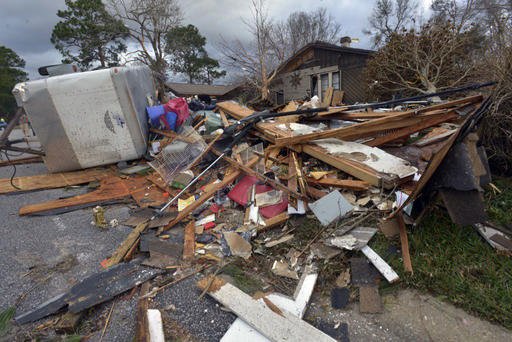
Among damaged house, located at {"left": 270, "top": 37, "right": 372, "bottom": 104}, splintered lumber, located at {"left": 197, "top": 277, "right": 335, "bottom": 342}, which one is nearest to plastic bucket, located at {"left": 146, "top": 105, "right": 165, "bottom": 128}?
splintered lumber, located at {"left": 197, "top": 277, "right": 335, "bottom": 342}

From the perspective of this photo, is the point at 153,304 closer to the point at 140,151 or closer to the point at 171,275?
the point at 171,275

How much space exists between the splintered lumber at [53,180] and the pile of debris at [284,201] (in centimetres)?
5

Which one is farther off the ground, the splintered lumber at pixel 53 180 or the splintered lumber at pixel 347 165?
the splintered lumber at pixel 347 165

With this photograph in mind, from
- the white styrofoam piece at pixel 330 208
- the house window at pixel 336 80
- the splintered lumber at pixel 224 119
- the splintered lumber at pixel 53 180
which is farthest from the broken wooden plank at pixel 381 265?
the house window at pixel 336 80

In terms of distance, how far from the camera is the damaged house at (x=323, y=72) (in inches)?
484

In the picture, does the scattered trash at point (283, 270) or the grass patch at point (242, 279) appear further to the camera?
the scattered trash at point (283, 270)

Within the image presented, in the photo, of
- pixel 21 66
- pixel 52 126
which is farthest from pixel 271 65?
pixel 21 66

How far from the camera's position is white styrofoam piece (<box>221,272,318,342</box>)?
1.78 metres

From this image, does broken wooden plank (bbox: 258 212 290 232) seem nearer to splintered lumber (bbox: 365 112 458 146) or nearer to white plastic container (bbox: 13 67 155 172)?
splintered lumber (bbox: 365 112 458 146)

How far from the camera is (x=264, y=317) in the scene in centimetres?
184

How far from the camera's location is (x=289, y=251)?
2.62m

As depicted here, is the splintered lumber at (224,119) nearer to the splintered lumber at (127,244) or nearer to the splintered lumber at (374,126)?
the splintered lumber at (374,126)

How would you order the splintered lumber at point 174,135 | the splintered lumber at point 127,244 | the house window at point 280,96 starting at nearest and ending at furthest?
1. the splintered lumber at point 127,244
2. the splintered lumber at point 174,135
3. the house window at point 280,96

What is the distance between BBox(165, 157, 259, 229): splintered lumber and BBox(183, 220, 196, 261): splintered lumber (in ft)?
0.51
